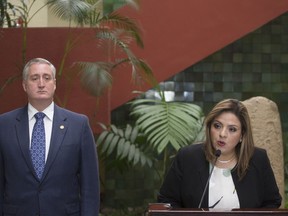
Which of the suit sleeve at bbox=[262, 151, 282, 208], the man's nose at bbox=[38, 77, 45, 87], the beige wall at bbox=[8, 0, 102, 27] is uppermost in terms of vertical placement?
the beige wall at bbox=[8, 0, 102, 27]

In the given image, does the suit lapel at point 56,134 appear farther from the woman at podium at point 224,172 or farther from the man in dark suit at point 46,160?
the woman at podium at point 224,172

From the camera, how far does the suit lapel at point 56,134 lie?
3.47 metres

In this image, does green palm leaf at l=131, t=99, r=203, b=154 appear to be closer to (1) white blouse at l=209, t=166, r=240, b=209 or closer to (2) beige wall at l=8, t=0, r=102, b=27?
(1) white blouse at l=209, t=166, r=240, b=209

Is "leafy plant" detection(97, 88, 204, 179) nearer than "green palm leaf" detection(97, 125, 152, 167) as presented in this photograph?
Yes

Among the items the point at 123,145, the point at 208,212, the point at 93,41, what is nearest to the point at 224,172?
the point at 208,212

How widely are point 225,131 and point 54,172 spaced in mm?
890

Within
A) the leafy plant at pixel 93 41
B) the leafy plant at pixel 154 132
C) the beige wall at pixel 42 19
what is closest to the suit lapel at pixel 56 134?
the leafy plant at pixel 93 41

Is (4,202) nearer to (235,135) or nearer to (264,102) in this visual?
(235,135)

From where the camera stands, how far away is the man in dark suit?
346 centimetres

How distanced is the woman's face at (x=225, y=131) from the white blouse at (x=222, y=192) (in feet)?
0.42

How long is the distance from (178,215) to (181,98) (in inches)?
198

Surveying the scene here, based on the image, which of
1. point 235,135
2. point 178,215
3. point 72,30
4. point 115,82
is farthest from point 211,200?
point 115,82

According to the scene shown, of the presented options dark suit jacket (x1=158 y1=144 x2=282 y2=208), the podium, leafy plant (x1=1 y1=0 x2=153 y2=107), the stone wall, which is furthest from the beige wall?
the podium

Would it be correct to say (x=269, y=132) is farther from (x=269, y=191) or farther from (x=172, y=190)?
(x=172, y=190)
